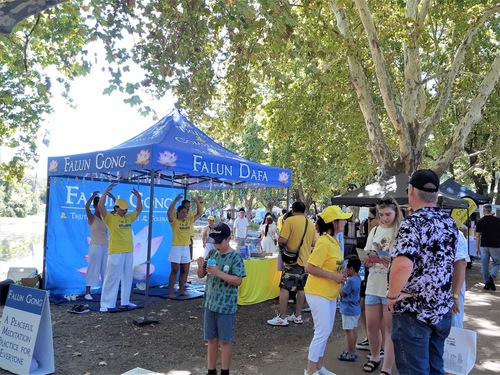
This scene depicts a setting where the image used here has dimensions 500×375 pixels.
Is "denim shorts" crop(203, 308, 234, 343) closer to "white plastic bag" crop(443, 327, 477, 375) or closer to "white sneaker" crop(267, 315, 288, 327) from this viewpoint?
"white plastic bag" crop(443, 327, 477, 375)

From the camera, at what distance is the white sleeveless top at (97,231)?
26.6ft

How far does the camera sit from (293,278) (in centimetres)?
675

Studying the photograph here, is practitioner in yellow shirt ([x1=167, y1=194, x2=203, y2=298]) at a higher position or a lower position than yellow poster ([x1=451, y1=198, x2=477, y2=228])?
lower

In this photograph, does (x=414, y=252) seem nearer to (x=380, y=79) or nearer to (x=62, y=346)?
(x=62, y=346)

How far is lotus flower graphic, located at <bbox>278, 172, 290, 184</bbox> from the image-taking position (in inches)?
343

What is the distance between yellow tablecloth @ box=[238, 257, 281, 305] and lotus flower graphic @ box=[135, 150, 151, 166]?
269 cm

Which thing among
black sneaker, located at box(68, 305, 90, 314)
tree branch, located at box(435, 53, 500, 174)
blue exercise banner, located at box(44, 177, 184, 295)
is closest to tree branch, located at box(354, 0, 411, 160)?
tree branch, located at box(435, 53, 500, 174)

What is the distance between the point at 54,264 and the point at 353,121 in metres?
11.8

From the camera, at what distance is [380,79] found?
10859 millimetres

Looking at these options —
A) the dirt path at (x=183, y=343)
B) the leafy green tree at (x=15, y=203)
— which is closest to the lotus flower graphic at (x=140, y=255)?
the dirt path at (x=183, y=343)

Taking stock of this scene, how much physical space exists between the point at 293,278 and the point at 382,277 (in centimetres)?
244

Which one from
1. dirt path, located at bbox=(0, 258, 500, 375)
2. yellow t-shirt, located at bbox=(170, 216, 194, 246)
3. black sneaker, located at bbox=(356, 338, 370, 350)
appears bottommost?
dirt path, located at bbox=(0, 258, 500, 375)

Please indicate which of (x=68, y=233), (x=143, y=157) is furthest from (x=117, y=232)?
(x=68, y=233)

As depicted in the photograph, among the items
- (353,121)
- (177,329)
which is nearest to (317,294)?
(177,329)
